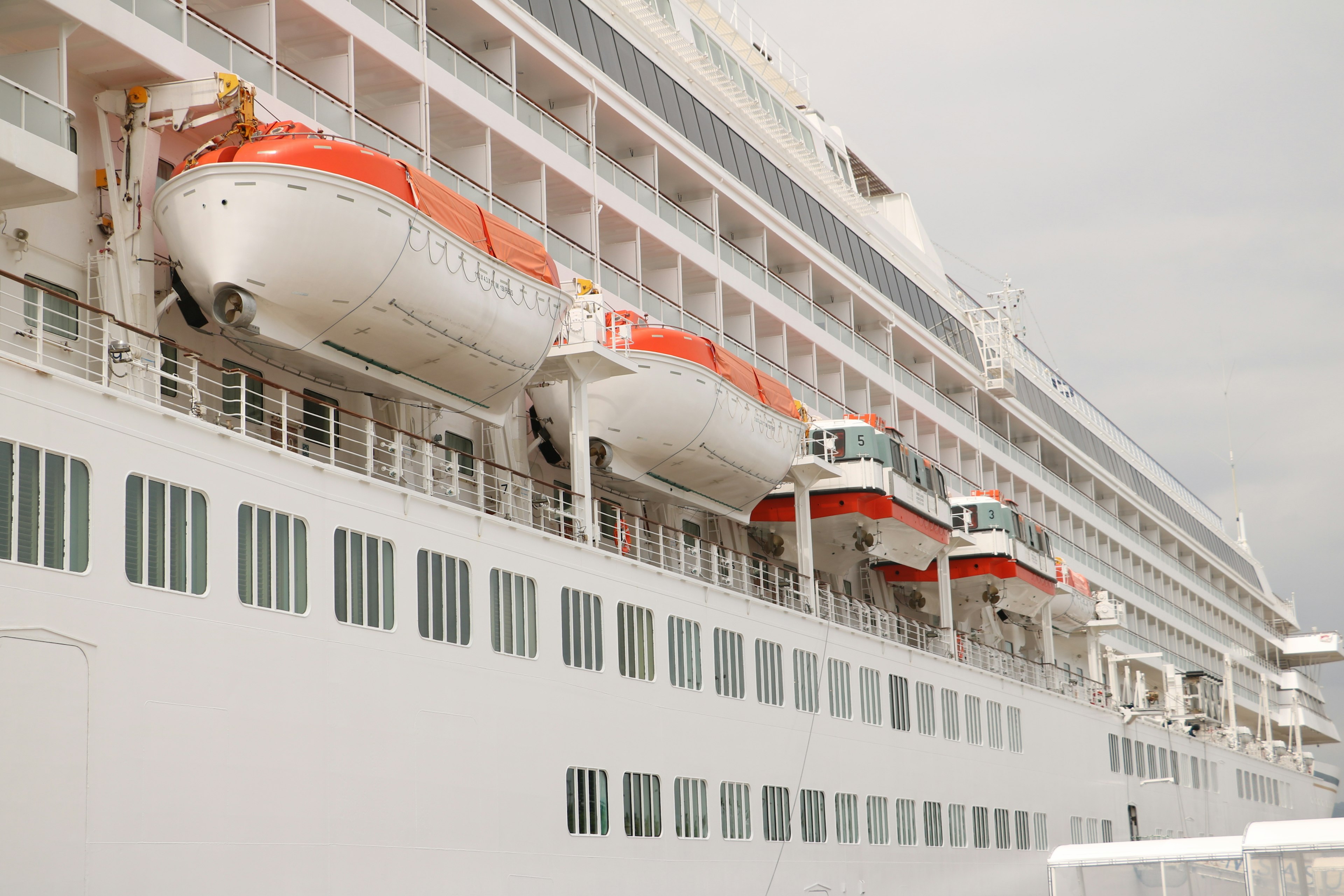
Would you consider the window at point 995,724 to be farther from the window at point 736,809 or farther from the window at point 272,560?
the window at point 272,560

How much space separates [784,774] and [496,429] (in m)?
7.84

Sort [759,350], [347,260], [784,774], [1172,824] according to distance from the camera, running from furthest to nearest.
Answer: [1172,824] → [759,350] → [784,774] → [347,260]

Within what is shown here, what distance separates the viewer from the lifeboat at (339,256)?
1511 cm

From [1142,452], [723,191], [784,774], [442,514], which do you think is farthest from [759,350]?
[1142,452]

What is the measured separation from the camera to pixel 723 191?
1185 inches

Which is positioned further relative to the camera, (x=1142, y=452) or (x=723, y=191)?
(x=1142, y=452)

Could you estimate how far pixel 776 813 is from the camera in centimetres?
2323

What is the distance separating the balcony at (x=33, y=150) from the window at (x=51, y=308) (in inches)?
40.5

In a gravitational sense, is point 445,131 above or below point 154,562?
above

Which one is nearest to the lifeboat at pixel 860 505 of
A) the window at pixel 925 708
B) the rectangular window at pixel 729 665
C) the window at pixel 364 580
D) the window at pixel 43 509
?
the window at pixel 925 708

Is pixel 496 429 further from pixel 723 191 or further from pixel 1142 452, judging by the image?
pixel 1142 452

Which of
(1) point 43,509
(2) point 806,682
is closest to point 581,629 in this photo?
(2) point 806,682

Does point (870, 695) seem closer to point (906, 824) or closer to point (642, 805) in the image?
point (906, 824)

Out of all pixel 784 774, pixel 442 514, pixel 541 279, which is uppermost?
pixel 541 279
